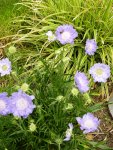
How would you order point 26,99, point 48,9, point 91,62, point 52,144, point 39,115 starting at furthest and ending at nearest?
point 48,9, point 91,62, point 52,144, point 39,115, point 26,99

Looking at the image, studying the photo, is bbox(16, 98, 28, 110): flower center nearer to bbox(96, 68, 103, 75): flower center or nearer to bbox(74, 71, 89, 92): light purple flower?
bbox(74, 71, 89, 92): light purple flower

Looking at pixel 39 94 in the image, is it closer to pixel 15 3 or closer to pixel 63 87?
pixel 63 87

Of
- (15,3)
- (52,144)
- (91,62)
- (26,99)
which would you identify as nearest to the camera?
(26,99)

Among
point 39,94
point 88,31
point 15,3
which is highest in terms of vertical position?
point 15,3

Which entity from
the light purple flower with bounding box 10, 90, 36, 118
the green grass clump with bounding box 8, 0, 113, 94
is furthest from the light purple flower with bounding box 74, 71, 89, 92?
the green grass clump with bounding box 8, 0, 113, 94

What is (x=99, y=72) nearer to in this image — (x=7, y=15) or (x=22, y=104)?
(x=22, y=104)

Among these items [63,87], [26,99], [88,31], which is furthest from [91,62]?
[26,99]

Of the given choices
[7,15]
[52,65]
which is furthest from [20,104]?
[7,15]

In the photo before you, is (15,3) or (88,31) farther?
(15,3)

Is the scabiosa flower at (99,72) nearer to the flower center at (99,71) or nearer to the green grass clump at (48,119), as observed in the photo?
the flower center at (99,71)
